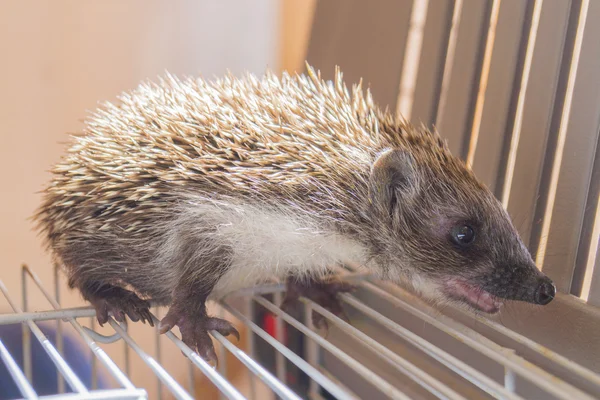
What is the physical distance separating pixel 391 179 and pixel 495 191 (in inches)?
13.0

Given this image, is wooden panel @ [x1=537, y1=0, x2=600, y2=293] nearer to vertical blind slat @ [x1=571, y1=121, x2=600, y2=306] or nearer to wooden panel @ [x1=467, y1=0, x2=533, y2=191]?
vertical blind slat @ [x1=571, y1=121, x2=600, y2=306]

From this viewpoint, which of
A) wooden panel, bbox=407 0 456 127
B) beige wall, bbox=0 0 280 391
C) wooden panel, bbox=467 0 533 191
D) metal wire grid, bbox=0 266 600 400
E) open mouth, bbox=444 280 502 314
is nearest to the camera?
metal wire grid, bbox=0 266 600 400

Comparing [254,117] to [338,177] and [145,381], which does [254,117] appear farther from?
[145,381]

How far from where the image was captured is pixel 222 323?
1425 millimetres

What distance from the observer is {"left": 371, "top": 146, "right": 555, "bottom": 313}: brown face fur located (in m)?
1.27

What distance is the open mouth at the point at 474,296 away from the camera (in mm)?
1293

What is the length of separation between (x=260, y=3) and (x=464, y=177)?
1324 mm

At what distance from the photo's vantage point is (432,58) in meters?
1.61

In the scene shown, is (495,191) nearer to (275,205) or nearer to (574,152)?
(574,152)

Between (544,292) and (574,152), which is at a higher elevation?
(574,152)

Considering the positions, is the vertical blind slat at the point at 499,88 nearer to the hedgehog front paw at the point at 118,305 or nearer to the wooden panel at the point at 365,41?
the wooden panel at the point at 365,41

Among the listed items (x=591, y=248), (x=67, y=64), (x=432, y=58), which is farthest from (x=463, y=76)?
(x=67, y=64)

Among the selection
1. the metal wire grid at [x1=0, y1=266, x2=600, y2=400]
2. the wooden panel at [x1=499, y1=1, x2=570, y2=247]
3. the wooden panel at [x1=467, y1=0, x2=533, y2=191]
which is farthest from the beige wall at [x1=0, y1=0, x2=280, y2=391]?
the wooden panel at [x1=499, y1=1, x2=570, y2=247]

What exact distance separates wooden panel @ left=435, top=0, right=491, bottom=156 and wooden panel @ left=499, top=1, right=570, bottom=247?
0.16m
